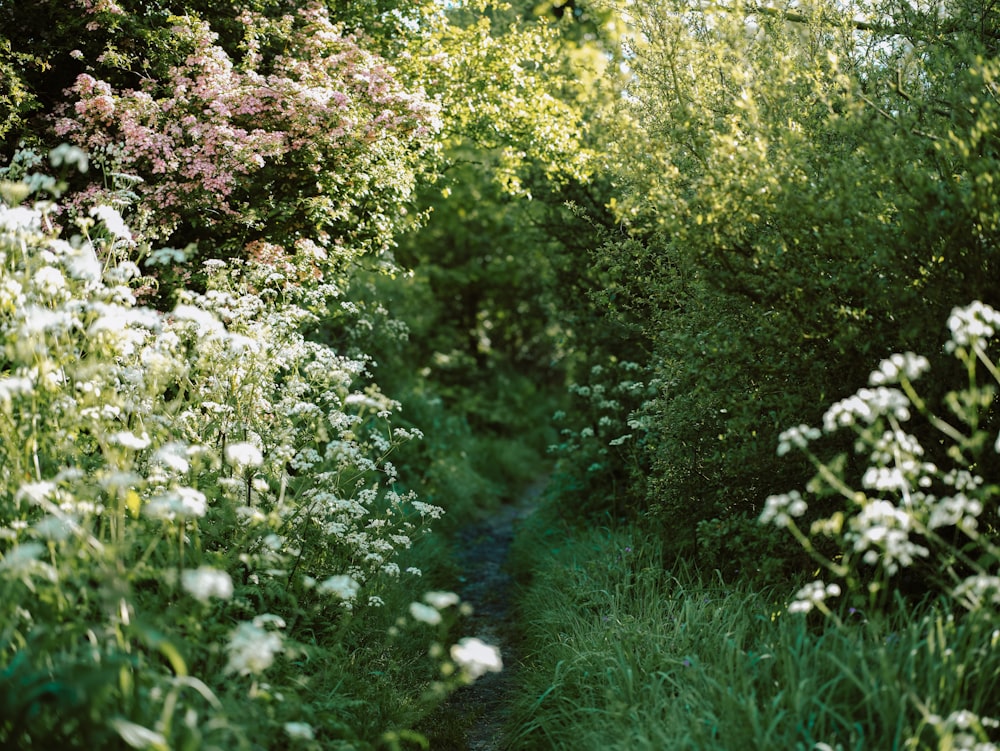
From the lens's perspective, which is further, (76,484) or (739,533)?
(739,533)

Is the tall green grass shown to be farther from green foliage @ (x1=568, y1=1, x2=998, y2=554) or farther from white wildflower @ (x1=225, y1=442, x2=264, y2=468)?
white wildflower @ (x1=225, y1=442, x2=264, y2=468)

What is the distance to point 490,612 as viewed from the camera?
8.19 meters

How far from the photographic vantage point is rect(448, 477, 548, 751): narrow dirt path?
5836 mm

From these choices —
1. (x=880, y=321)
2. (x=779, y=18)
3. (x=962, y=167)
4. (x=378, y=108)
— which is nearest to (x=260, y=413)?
(x=378, y=108)

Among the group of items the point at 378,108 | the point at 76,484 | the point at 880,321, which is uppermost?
the point at 378,108

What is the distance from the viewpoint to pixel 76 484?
4.22 metres

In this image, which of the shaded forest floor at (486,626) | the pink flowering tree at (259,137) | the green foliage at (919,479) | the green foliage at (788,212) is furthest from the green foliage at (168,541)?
the green foliage at (788,212)

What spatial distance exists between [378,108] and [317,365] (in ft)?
10.9

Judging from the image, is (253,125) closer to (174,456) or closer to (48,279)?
(48,279)

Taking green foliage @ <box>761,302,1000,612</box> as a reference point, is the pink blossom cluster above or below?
above

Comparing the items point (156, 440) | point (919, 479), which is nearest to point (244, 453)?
point (156, 440)

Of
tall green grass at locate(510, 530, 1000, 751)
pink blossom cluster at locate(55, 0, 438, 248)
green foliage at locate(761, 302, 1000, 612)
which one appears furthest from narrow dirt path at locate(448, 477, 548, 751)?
pink blossom cluster at locate(55, 0, 438, 248)

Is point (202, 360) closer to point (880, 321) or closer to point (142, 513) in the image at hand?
point (142, 513)

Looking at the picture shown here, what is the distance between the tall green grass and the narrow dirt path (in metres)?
0.31
